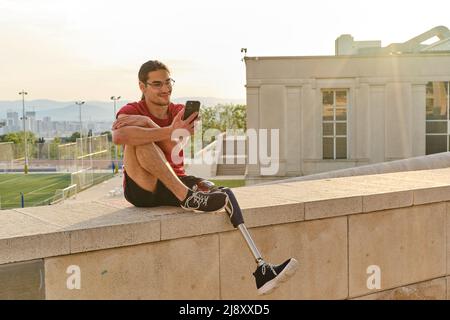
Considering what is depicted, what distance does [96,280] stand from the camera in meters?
3.96

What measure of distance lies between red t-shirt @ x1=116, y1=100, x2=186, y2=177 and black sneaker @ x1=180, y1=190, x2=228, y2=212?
1.28ft

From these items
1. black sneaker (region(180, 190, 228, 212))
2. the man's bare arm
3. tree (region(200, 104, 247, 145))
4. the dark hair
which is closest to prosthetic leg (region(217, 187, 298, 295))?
black sneaker (region(180, 190, 228, 212))

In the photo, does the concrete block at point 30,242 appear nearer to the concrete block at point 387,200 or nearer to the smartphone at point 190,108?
the smartphone at point 190,108

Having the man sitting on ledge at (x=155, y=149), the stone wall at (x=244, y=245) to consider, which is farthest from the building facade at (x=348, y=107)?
the man sitting on ledge at (x=155, y=149)

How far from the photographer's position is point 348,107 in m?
28.6

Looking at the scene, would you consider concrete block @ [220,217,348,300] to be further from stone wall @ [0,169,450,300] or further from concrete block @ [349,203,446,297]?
concrete block @ [349,203,446,297]

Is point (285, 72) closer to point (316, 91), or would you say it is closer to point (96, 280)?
point (316, 91)

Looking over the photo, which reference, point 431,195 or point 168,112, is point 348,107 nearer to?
point 431,195

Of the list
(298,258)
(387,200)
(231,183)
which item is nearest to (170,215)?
(298,258)

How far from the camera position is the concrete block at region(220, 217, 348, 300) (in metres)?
4.61

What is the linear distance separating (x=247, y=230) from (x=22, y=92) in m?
79.5

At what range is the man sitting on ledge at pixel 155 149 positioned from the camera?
4215mm

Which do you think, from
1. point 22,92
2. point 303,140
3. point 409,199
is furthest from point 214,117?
point 409,199

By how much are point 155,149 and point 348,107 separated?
25482 mm
